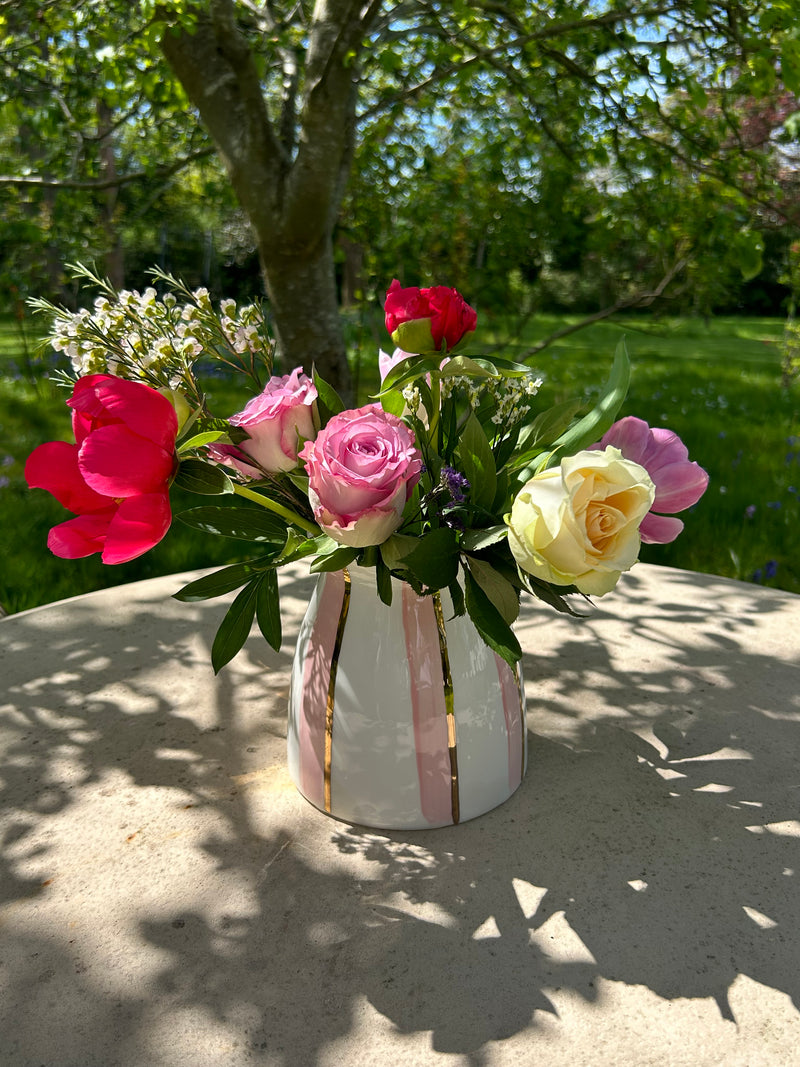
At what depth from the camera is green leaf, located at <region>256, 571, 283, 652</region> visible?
1.25m

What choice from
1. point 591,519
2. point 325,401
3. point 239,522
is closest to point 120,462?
point 239,522

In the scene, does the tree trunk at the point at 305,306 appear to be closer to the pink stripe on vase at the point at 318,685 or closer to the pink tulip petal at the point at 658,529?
the pink stripe on vase at the point at 318,685

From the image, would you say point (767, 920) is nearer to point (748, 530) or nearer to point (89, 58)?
point (748, 530)

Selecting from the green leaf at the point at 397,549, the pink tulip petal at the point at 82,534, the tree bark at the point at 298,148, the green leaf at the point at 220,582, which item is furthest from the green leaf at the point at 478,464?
the tree bark at the point at 298,148

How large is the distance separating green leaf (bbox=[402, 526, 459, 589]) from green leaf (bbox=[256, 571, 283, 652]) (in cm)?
25

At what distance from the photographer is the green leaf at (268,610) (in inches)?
49.1

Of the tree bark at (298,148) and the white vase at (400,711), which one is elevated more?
the tree bark at (298,148)

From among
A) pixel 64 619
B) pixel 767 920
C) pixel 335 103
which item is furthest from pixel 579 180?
pixel 767 920

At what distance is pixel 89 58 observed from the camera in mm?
4391

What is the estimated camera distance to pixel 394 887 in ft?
3.84

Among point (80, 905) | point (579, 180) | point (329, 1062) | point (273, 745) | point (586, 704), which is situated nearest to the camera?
point (329, 1062)

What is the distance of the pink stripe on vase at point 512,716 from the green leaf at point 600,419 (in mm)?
385

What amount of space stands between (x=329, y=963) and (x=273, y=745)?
0.54 meters

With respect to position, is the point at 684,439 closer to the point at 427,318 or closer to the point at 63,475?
the point at 427,318
